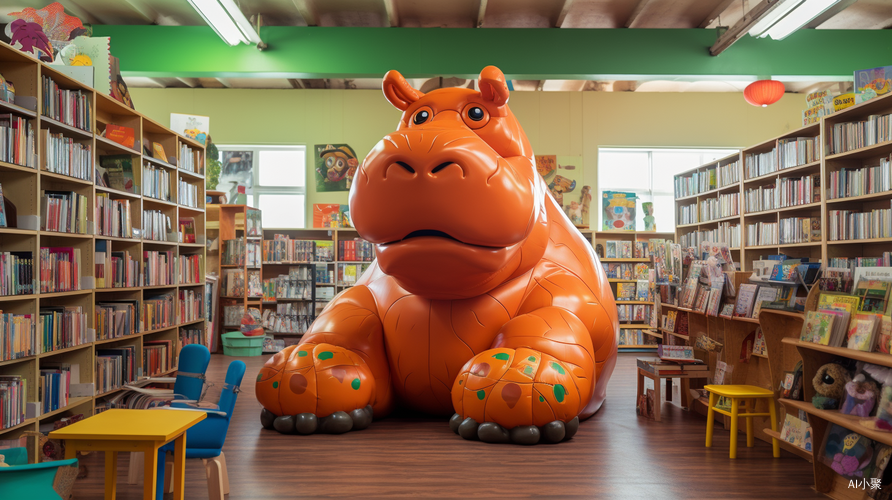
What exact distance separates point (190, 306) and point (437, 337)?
320cm

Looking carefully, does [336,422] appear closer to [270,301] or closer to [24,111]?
[24,111]

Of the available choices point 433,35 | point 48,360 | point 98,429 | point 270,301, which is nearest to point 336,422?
point 98,429

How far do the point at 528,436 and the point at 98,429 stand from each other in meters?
1.87

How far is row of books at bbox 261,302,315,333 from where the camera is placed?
8328 millimetres

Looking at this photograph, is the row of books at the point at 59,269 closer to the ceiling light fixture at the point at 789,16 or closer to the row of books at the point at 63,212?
the row of books at the point at 63,212

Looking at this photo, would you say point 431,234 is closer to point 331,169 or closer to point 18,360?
point 18,360

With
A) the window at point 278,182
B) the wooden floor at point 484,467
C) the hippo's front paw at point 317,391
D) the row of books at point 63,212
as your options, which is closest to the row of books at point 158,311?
the row of books at point 63,212

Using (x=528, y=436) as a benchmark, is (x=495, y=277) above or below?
above

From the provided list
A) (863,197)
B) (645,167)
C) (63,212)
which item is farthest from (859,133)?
(63,212)

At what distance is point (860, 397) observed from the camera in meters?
2.31

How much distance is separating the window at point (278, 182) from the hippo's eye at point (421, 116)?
614cm

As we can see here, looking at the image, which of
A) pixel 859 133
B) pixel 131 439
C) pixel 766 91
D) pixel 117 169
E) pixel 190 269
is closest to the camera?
pixel 131 439

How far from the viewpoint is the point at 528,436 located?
9.87ft

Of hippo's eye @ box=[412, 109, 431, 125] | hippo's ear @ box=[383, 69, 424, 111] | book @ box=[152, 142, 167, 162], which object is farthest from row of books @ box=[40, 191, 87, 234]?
hippo's eye @ box=[412, 109, 431, 125]
